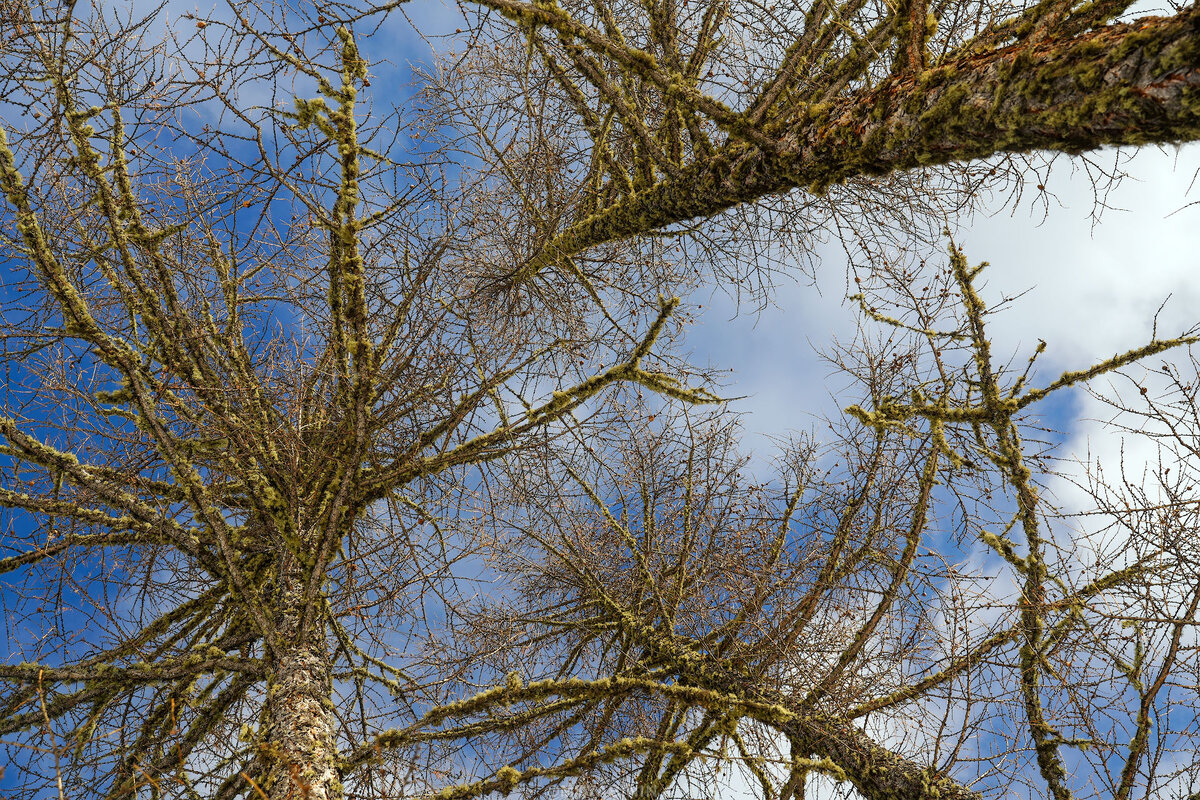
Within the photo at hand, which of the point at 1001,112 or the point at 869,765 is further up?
the point at 1001,112

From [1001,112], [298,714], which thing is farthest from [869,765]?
[1001,112]

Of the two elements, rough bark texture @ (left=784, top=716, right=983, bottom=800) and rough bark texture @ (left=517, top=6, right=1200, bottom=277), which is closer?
rough bark texture @ (left=517, top=6, right=1200, bottom=277)

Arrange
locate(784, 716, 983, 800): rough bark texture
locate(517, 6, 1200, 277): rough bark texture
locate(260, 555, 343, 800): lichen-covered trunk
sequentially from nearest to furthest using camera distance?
locate(517, 6, 1200, 277): rough bark texture < locate(260, 555, 343, 800): lichen-covered trunk < locate(784, 716, 983, 800): rough bark texture

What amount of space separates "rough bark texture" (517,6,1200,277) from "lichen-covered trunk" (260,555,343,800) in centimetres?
374

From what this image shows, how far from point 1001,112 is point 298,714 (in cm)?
439

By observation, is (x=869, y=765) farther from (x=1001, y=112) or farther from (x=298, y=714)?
(x=1001, y=112)

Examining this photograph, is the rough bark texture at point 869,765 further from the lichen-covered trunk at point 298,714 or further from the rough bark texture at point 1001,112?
the rough bark texture at point 1001,112

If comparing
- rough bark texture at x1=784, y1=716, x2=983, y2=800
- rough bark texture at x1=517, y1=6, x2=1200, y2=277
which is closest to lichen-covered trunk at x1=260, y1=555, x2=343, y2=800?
rough bark texture at x1=784, y1=716, x2=983, y2=800

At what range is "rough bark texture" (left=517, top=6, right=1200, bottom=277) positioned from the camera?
2102 millimetres

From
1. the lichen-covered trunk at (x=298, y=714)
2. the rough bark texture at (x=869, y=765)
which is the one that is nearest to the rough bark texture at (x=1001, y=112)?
the rough bark texture at (x=869, y=765)

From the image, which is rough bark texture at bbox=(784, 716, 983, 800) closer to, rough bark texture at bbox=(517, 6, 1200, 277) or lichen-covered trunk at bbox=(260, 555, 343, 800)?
lichen-covered trunk at bbox=(260, 555, 343, 800)

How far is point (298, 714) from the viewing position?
3.96 m

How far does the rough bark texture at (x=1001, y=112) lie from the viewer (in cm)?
210

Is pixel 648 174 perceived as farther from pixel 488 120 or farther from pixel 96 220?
pixel 96 220
